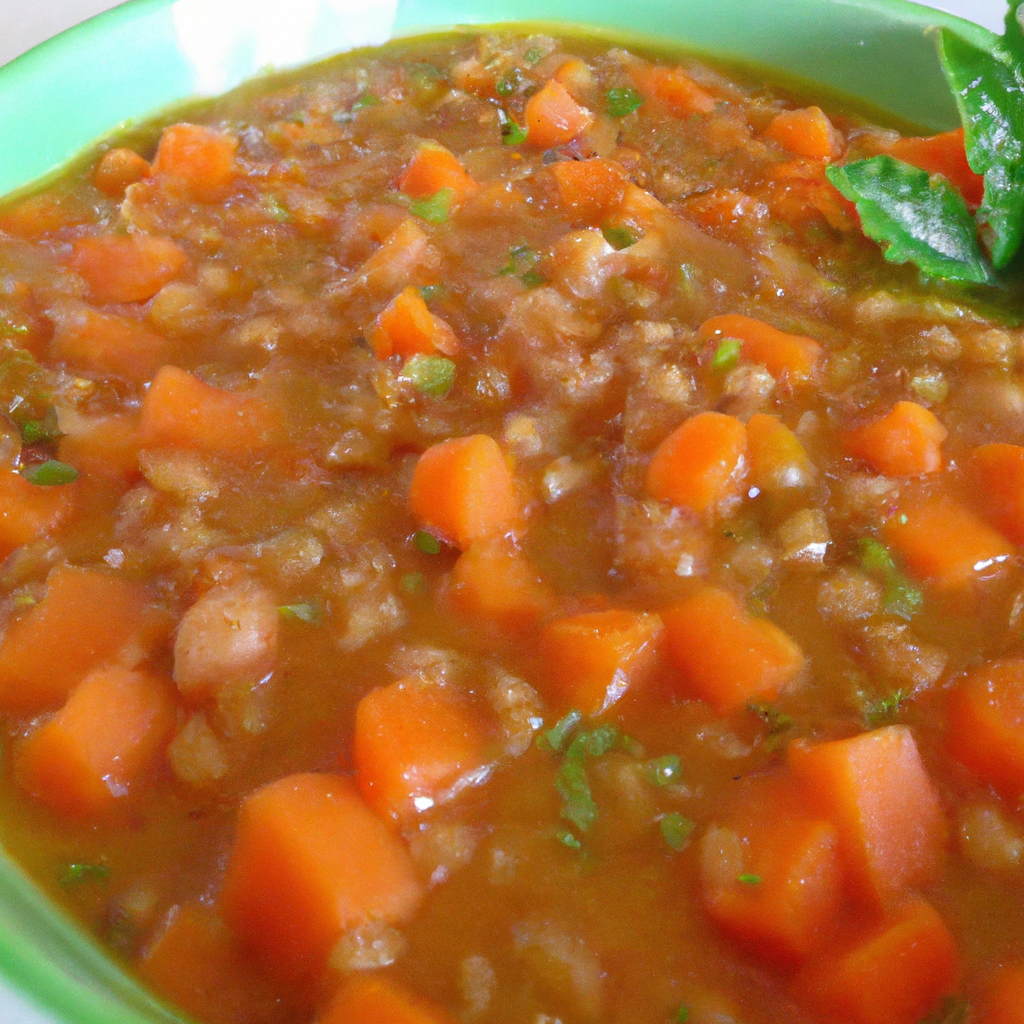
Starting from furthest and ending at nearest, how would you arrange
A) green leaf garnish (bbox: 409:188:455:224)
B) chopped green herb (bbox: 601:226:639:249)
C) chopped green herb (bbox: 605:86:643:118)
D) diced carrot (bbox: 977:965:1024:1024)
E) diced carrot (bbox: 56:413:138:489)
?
chopped green herb (bbox: 605:86:643:118)
green leaf garnish (bbox: 409:188:455:224)
chopped green herb (bbox: 601:226:639:249)
diced carrot (bbox: 56:413:138:489)
diced carrot (bbox: 977:965:1024:1024)

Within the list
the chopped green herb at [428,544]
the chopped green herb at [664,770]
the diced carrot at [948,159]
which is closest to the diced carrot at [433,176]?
the chopped green herb at [428,544]

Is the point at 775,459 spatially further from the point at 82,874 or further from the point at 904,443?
the point at 82,874

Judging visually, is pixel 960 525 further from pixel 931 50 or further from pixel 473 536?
pixel 931 50

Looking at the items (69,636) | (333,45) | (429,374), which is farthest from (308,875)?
(333,45)

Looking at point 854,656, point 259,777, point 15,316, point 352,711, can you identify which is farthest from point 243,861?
point 15,316

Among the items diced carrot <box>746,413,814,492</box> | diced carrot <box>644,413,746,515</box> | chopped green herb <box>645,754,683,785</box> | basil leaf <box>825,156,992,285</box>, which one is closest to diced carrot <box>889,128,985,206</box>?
basil leaf <box>825,156,992,285</box>

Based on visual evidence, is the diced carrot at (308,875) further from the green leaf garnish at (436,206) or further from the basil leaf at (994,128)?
the basil leaf at (994,128)

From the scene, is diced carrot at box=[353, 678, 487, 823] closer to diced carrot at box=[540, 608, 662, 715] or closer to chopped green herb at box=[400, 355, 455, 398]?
diced carrot at box=[540, 608, 662, 715]
